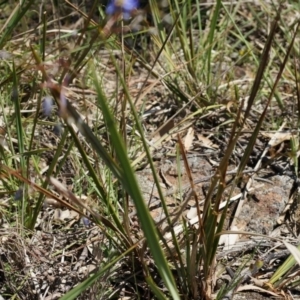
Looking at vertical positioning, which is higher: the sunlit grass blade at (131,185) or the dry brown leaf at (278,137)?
the dry brown leaf at (278,137)

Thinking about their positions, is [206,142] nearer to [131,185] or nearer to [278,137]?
[278,137]

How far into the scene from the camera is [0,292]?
1534 mm

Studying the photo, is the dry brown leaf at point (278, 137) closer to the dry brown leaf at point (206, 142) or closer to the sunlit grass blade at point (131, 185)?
the dry brown leaf at point (206, 142)

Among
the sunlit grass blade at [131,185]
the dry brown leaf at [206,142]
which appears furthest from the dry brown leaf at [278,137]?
the sunlit grass blade at [131,185]

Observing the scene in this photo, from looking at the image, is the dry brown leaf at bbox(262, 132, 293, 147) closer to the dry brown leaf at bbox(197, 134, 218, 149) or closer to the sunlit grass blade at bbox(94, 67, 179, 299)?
the dry brown leaf at bbox(197, 134, 218, 149)

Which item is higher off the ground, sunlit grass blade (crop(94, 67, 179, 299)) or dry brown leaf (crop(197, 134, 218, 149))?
dry brown leaf (crop(197, 134, 218, 149))

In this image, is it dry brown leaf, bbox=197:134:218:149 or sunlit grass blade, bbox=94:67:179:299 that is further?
dry brown leaf, bbox=197:134:218:149

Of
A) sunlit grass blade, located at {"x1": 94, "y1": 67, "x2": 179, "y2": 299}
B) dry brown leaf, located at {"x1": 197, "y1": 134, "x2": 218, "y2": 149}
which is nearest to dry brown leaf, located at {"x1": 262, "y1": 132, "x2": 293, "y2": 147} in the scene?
dry brown leaf, located at {"x1": 197, "y1": 134, "x2": 218, "y2": 149}

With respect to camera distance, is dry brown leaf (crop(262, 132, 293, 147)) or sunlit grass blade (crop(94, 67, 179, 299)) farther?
dry brown leaf (crop(262, 132, 293, 147))

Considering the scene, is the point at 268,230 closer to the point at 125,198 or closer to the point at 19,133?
the point at 125,198

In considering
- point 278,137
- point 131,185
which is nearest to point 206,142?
point 278,137

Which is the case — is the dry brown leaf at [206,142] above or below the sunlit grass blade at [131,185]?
above

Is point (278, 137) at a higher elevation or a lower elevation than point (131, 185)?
higher

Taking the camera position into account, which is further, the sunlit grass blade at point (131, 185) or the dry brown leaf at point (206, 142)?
the dry brown leaf at point (206, 142)
